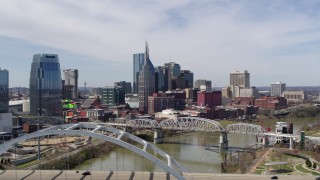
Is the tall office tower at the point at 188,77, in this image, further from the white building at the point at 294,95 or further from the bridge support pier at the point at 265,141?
the bridge support pier at the point at 265,141

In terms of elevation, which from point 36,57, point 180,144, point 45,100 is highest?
point 36,57

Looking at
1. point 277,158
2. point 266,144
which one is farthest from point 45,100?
point 277,158

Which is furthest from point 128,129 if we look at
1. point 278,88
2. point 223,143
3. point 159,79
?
point 278,88

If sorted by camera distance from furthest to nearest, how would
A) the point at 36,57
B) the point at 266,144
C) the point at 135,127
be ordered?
the point at 36,57, the point at 135,127, the point at 266,144

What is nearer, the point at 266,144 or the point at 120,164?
the point at 120,164

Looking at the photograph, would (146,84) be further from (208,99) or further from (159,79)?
(159,79)

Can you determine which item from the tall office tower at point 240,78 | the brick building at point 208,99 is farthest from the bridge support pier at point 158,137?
the tall office tower at point 240,78

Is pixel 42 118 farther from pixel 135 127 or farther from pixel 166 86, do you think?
pixel 166 86
